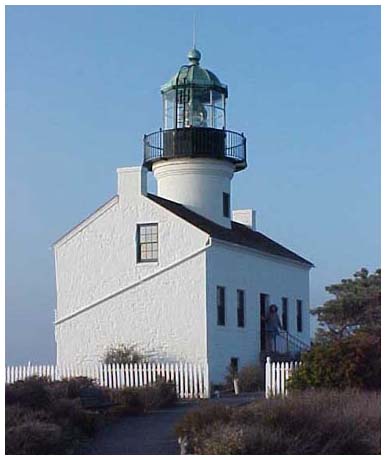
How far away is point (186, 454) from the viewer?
41.9 feet

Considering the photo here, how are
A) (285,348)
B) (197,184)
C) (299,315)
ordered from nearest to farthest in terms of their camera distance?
(197,184) → (285,348) → (299,315)

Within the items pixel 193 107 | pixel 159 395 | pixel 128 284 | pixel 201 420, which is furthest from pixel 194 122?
pixel 201 420

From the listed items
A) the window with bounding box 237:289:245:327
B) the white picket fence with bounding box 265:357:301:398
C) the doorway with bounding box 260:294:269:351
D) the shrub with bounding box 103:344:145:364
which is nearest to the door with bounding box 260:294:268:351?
the doorway with bounding box 260:294:269:351

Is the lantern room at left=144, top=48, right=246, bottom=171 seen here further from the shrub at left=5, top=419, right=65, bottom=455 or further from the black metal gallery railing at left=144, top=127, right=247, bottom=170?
the shrub at left=5, top=419, right=65, bottom=455

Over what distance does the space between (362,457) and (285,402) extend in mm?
2283

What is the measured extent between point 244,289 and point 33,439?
14775 millimetres

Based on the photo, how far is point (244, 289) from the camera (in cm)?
2745

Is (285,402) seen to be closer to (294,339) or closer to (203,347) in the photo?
(203,347)

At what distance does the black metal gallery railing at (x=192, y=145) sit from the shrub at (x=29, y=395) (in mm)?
12882

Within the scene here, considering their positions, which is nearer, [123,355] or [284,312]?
[123,355]

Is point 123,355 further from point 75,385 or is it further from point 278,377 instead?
point 278,377

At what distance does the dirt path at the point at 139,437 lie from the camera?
13727 mm

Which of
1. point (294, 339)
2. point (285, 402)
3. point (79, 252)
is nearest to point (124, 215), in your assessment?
point (79, 252)

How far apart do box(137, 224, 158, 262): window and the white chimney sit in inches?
311
